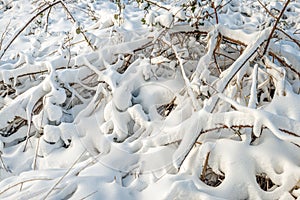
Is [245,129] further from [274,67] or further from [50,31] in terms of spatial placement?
[50,31]

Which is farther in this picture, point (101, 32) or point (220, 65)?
point (101, 32)

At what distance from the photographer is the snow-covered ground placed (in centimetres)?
162

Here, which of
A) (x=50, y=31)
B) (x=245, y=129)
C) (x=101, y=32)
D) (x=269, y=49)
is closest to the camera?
(x=245, y=129)

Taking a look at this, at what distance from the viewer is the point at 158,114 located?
7.19 feet

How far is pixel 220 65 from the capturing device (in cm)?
248

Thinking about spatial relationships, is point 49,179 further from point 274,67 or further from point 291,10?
point 291,10

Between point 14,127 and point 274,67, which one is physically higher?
point 274,67

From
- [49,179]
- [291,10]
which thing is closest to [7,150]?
[49,179]

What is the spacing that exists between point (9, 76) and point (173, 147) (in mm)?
1265

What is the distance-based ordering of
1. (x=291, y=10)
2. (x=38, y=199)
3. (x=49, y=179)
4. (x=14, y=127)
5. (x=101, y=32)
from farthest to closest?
(x=291, y=10)
(x=101, y=32)
(x=14, y=127)
(x=49, y=179)
(x=38, y=199)

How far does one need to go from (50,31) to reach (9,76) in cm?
249

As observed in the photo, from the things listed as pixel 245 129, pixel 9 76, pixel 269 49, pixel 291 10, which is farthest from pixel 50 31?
pixel 245 129

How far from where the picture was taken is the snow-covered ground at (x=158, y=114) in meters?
1.62

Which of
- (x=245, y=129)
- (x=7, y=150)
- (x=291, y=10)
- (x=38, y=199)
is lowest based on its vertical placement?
(x=291, y=10)
